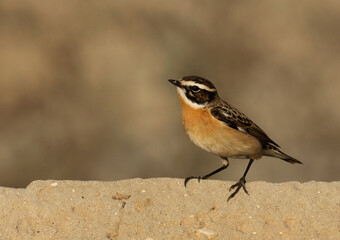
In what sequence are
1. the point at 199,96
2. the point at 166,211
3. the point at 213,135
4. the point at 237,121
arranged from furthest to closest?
the point at 237,121 < the point at 199,96 < the point at 213,135 < the point at 166,211

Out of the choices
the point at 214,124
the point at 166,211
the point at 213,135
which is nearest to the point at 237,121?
the point at 214,124

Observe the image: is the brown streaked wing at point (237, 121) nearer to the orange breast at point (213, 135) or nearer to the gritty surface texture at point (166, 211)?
the orange breast at point (213, 135)

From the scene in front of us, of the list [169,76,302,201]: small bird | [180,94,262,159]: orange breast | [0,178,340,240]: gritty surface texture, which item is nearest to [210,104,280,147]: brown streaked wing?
[169,76,302,201]: small bird

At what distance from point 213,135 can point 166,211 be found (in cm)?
151

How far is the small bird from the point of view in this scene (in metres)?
12.1

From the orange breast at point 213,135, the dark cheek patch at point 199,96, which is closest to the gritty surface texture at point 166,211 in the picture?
the orange breast at point 213,135

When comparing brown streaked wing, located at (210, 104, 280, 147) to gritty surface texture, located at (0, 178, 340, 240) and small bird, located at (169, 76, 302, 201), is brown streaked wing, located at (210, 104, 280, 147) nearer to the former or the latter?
small bird, located at (169, 76, 302, 201)

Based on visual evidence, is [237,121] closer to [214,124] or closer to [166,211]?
[214,124]

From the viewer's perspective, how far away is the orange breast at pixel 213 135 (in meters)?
12.1

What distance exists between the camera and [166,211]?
11125mm

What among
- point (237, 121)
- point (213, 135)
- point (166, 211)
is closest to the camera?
point (166, 211)

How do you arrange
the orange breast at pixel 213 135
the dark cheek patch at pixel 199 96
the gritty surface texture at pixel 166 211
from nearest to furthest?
the gritty surface texture at pixel 166 211 → the orange breast at pixel 213 135 → the dark cheek patch at pixel 199 96

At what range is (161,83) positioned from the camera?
20734mm

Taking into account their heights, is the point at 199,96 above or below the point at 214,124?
above
